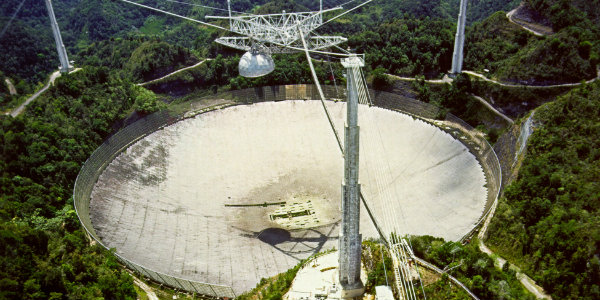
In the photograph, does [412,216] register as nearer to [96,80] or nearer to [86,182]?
[86,182]

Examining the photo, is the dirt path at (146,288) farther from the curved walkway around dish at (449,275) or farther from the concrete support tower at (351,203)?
the curved walkway around dish at (449,275)

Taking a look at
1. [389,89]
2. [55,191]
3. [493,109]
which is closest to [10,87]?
[55,191]

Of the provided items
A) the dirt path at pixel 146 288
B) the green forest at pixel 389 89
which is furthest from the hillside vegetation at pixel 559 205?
the dirt path at pixel 146 288

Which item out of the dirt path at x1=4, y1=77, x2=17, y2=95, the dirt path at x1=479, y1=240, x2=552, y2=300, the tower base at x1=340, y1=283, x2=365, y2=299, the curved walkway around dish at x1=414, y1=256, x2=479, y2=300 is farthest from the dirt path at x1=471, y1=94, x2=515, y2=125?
the dirt path at x1=4, y1=77, x2=17, y2=95

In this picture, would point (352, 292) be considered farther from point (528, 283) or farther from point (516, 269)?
point (516, 269)

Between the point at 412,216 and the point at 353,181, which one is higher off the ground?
the point at 412,216

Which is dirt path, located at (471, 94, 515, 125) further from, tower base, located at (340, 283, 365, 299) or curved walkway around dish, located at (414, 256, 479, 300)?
tower base, located at (340, 283, 365, 299)

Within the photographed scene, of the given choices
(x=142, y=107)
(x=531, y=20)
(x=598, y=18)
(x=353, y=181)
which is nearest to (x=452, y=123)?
(x=531, y=20)
